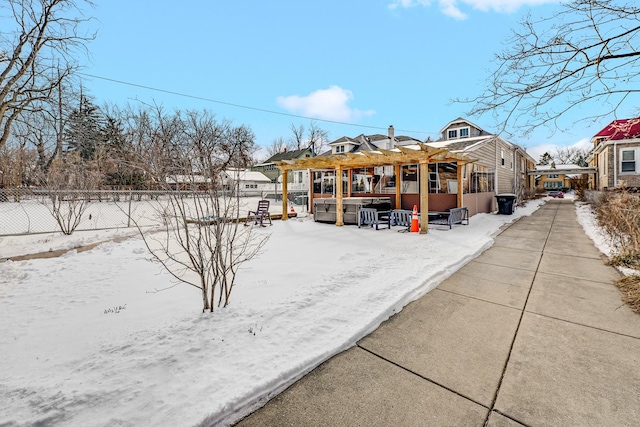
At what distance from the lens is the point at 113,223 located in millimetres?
11727

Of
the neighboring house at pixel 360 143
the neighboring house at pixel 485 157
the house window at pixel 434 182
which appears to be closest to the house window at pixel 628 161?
the neighboring house at pixel 485 157

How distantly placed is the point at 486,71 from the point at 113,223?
13.8 meters

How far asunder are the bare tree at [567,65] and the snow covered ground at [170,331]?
2.85 m

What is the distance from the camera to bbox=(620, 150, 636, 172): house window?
16.8 meters

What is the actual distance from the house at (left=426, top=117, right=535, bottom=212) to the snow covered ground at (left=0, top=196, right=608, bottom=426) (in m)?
8.51

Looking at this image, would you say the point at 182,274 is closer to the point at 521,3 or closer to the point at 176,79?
the point at 521,3

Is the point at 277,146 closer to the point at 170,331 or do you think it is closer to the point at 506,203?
the point at 506,203

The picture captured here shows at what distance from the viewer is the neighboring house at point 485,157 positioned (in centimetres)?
1339

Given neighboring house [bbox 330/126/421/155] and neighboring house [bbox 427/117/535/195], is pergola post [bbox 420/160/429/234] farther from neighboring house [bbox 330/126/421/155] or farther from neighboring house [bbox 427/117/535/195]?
neighboring house [bbox 330/126/421/155]

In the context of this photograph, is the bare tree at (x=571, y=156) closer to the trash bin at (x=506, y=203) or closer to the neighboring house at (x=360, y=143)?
the neighboring house at (x=360, y=143)

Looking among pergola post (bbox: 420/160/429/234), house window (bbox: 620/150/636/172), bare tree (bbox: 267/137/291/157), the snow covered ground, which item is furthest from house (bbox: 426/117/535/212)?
bare tree (bbox: 267/137/291/157)

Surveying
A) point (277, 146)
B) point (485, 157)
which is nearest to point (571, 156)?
point (277, 146)

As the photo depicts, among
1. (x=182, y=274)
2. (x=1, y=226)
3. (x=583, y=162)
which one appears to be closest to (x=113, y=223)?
(x=1, y=226)

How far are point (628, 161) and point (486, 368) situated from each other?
76.1ft
